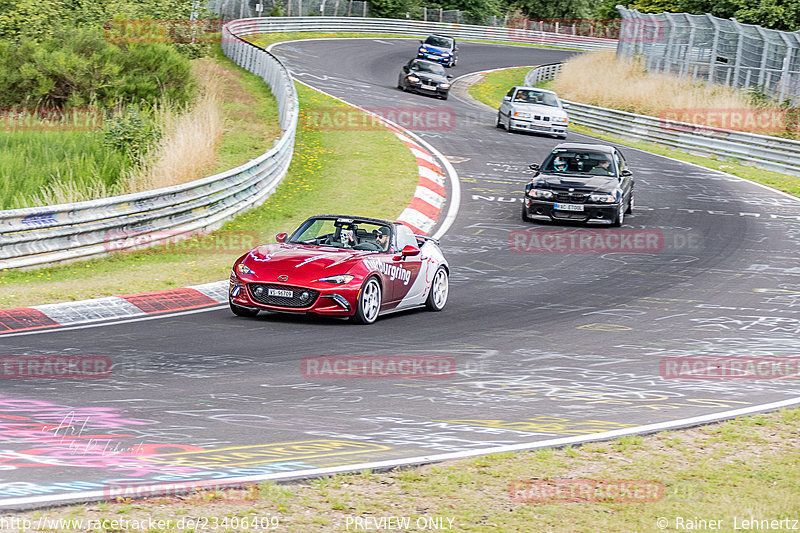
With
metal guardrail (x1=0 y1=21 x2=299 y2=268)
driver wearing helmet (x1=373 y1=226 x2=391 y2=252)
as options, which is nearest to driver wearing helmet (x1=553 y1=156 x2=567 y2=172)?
metal guardrail (x1=0 y1=21 x2=299 y2=268)

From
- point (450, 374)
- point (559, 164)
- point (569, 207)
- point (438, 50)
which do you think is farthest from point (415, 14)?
point (450, 374)

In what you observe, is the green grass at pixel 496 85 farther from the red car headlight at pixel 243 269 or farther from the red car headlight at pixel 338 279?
the red car headlight at pixel 338 279

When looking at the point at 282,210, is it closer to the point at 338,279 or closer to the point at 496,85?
the point at 338,279

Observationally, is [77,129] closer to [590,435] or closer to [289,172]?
[289,172]

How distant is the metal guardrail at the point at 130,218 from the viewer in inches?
570

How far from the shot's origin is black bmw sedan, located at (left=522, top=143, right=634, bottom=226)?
20.7 meters

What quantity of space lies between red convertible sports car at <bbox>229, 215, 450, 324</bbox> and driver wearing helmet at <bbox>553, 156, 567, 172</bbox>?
26.7 feet

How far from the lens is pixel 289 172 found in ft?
79.9

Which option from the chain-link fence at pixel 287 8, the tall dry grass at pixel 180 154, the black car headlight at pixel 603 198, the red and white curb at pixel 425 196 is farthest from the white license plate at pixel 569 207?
the chain-link fence at pixel 287 8

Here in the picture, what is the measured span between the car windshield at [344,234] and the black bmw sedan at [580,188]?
8033 millimetres

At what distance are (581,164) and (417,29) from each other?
4955 cm

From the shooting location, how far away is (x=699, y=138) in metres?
34.3

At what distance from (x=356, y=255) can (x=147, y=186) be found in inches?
304

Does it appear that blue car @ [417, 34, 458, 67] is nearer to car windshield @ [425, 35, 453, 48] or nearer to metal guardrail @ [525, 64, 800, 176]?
car windshield @ [425, 35, 453, 48]
